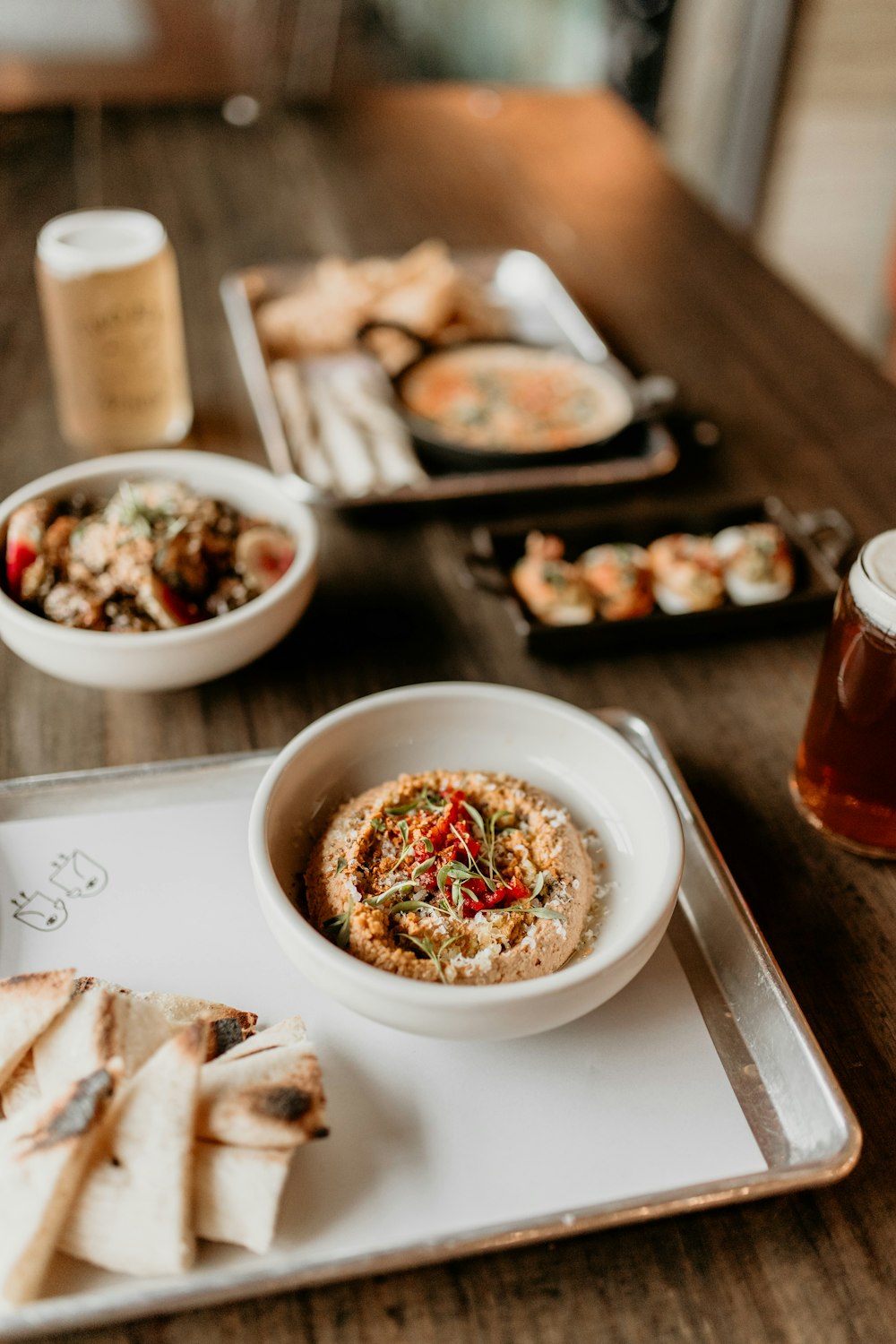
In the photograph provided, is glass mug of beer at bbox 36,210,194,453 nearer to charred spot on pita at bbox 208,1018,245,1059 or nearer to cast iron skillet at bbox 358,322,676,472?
cast iron skillet at bbox 358,322,676,472

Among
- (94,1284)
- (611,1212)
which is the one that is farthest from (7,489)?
(611,1212)

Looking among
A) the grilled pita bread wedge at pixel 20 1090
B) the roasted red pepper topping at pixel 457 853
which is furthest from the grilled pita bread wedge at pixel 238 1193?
the roasted red pepper topping at pixel 457 853

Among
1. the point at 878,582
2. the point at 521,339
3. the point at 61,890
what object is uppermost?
the point at 878,582

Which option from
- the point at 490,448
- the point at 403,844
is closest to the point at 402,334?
the point at 490,448

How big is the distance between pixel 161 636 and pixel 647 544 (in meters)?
0.65

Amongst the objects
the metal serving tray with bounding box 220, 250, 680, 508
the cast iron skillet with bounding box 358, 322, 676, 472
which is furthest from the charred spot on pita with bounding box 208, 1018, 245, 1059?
the cast iron skillet with bounding box 358, 322, 676, 472

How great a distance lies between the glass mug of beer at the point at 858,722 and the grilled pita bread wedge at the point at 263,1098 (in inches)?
21.6

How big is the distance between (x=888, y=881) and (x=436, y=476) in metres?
0.84

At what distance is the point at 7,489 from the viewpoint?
142cm

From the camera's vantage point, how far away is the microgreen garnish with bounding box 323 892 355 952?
776mm

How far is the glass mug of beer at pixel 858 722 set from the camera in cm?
87

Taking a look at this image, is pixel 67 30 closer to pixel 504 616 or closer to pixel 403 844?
pixel 504 616

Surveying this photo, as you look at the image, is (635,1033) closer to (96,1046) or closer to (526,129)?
(96,1046)

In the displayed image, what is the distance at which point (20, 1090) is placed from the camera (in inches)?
26.9
